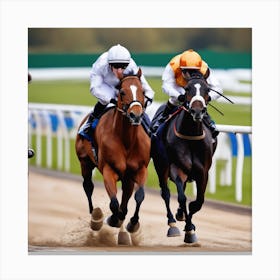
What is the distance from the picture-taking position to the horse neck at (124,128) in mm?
12812

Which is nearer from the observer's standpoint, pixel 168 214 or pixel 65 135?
pixel 168 214

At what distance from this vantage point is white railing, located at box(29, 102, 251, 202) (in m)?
14.3

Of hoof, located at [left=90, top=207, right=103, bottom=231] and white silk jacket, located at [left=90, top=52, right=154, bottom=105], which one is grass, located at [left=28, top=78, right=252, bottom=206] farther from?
white silk jacket, located at [left=90, top=52, right=154, bottom=105]

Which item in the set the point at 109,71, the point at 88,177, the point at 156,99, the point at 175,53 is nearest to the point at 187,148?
the point at 109,71

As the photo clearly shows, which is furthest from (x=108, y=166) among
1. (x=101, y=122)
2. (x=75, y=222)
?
(x=75, y=222)

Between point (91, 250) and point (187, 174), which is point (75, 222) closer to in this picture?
point (91, 250)

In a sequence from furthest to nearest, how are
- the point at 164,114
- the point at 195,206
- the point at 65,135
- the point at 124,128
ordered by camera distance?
the point at 65,135, the point at 164,114, the point at 195,206, the point at 124,128

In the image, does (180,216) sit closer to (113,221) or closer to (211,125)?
(113,221)

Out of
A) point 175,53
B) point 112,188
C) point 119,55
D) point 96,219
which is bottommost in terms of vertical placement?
point 96,219

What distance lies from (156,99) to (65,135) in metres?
1.01

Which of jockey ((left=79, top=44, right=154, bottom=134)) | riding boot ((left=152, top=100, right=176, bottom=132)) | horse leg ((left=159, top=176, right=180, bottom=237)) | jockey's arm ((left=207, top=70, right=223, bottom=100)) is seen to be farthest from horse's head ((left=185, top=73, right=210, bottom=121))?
horse leg ((left=159, top=176, right=180, bottom=237))

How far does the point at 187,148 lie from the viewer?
12859 mm

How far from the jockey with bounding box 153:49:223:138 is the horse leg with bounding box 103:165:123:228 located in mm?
747

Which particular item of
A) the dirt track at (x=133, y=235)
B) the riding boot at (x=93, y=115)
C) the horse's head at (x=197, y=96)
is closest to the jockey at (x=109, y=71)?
the riding boot at (x=93, y=115)
